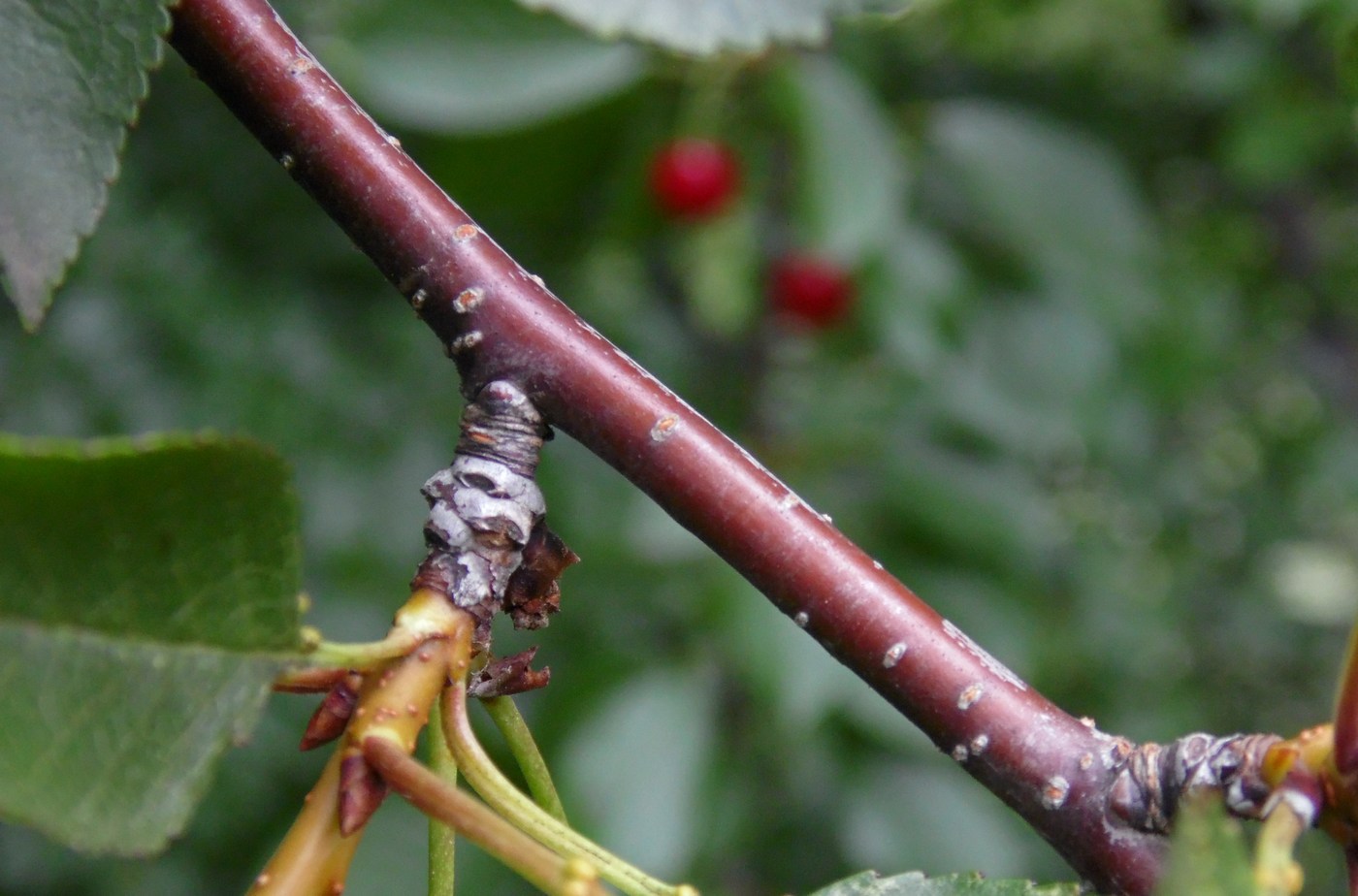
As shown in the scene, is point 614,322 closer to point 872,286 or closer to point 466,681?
point 872,286

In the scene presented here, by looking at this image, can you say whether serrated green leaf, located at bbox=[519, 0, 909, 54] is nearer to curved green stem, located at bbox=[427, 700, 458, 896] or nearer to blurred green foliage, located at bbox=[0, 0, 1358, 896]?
curved green stem, located at bbox=[427, 700, 458, 896]

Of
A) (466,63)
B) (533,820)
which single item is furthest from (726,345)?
(533,820)

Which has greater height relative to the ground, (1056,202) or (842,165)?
(1056,202)

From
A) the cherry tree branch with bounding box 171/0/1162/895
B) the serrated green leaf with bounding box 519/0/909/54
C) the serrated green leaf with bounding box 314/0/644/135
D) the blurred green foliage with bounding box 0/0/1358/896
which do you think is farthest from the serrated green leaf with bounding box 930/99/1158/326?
the cherry tree branch with bounding box 171/0/1162/895

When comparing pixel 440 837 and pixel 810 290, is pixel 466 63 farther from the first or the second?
pixel 440 837

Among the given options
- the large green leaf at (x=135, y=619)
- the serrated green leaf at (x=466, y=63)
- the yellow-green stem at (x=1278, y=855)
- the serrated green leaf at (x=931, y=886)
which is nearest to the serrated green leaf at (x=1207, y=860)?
the yellow-green stem at (x=1278, y=855)

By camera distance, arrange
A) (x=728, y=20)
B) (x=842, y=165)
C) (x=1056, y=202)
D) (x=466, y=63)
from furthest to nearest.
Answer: (x=1056, y=202) → (x=842, y=165) → (x=466, y=63) → (x=728, y=20)

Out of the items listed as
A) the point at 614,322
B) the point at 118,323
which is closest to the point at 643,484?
the point at 614,322
